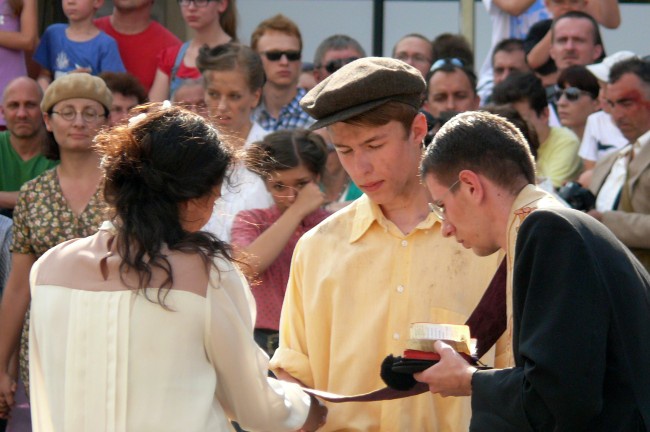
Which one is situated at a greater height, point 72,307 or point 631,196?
point 72,307

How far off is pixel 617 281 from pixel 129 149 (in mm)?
1397

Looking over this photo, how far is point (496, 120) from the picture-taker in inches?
130

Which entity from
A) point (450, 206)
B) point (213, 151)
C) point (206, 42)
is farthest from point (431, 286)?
point (206, 42)

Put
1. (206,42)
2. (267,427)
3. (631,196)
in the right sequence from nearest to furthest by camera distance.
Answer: (267,427) < (631,196) < (206,42)

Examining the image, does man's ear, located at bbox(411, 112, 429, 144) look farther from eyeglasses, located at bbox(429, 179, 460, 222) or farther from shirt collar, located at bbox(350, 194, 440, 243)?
eyeglasses, located at bbox(429, 179, 460, 222)

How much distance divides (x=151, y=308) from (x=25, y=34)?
204 inches

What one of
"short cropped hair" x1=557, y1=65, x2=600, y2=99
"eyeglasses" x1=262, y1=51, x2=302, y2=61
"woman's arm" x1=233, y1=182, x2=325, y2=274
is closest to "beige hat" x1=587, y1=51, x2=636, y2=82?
"short cropped hair" x1=557, y1=65, x2=600, y2=99

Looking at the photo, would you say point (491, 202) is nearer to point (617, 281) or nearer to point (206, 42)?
point (617, 281)

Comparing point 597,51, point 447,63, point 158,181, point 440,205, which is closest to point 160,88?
point 447,63

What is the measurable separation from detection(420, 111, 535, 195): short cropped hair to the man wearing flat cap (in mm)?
549

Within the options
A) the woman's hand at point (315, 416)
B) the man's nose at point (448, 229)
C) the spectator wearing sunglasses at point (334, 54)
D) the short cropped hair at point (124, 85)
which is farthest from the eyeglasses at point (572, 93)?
the man's nose at point (448, 229)

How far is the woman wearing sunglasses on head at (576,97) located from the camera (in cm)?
777

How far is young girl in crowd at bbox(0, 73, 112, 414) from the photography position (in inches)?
224

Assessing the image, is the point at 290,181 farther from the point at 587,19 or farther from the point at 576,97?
the point at 587,19
